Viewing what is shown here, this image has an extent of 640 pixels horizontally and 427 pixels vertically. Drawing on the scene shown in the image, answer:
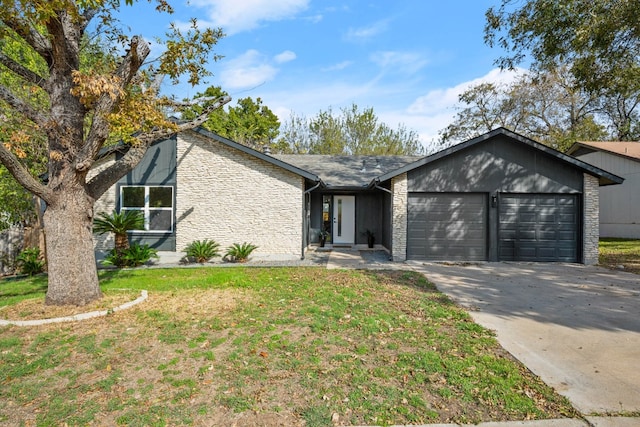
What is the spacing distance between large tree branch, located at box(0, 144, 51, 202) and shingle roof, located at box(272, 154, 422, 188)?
907 cm

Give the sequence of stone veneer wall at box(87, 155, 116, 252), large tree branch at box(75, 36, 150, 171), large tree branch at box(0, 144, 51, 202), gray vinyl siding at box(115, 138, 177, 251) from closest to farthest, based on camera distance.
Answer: large tree branch at box(0, 144, 51, 202)
large tree branch at box(75, 36, 150, 171)
gray vinyl siding at box(115, 138, 177, 251)
stone veneer wall at box(87, 155, 116, 252)

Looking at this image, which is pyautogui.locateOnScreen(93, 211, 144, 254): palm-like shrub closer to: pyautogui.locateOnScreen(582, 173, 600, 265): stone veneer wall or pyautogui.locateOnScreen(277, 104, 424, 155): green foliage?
pyautogui.locateOnScreen(582, 173, 600, 265): stone veneer wall

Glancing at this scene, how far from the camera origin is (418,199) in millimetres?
11281

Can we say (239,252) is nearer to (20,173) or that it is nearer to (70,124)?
(70,124)

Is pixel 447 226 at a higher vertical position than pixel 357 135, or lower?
lower

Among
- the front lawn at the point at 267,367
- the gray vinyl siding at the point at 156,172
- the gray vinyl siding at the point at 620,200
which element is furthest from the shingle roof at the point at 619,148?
the gray vinyl siding at the point at 156,172

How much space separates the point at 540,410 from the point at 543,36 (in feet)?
33.3

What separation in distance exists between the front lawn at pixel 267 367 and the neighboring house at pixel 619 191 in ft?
57.5

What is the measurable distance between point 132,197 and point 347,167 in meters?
8.92

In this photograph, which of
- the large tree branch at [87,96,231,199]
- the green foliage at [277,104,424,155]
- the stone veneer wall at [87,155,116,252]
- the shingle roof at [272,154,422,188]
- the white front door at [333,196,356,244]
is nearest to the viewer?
the large tree branch at [87,96,231,199]

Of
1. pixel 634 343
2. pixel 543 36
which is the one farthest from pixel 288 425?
pixel 543 36

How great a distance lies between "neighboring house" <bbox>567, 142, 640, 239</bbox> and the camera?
17.3 metres

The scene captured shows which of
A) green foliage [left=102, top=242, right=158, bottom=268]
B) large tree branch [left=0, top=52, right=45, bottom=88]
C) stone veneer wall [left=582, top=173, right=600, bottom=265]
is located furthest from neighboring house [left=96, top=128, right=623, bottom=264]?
large tree branch [left=0, top=52, right=45, bottom=88]

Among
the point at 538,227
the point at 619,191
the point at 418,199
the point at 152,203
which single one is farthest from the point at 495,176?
the point at 619,191
